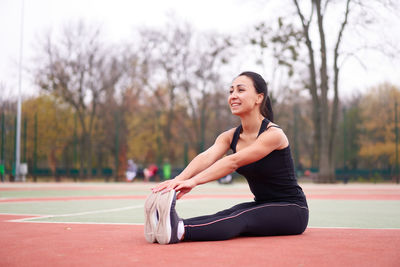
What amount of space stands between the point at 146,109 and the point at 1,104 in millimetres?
12264

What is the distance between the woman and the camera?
3573 mm

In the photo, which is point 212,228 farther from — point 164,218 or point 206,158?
point 206,158

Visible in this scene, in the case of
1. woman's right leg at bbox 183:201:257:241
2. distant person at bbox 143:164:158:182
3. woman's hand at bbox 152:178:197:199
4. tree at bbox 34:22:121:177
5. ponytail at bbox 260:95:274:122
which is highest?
tree at bbox 34:22:121:177

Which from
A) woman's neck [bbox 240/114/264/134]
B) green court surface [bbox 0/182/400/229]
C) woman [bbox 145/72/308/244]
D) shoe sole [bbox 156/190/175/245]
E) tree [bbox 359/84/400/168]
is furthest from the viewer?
tree [bbox 359/84/400/168]

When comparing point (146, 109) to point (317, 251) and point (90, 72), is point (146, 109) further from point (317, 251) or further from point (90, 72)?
point (317, 251)

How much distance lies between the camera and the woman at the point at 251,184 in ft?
11.7

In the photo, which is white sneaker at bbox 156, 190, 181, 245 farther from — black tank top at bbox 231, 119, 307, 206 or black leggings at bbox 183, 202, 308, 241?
black tank top at bbox 231, 119, 307, 206

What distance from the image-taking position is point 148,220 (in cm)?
361

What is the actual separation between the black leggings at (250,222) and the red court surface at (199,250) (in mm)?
71

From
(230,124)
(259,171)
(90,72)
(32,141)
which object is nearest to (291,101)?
(230,124)

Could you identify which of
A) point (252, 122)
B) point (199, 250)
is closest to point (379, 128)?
point (252, 122)

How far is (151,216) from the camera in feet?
11.6

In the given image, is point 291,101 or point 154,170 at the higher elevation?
point 291,101

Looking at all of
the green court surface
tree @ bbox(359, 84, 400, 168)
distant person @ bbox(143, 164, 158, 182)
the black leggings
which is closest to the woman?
the black leggings
